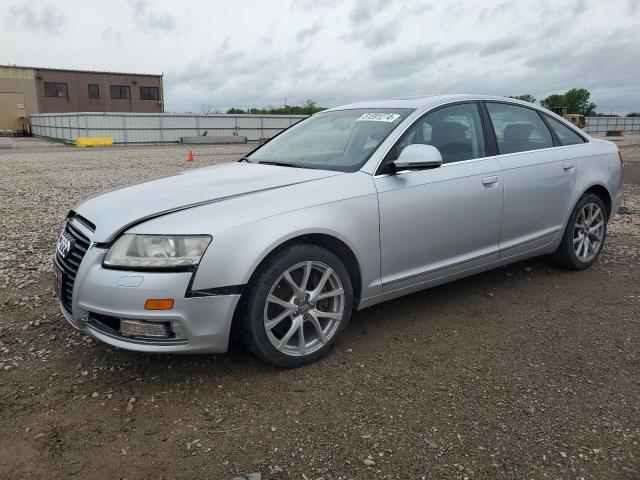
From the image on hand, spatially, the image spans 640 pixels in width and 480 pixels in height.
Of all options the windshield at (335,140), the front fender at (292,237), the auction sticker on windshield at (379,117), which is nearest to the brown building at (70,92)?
the windshield at (335,140)

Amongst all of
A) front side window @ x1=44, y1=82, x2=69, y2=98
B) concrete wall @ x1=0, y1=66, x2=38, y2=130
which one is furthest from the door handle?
front side window @ x1=44, y1=82, x2=69, y2=98

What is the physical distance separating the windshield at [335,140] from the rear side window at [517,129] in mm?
920

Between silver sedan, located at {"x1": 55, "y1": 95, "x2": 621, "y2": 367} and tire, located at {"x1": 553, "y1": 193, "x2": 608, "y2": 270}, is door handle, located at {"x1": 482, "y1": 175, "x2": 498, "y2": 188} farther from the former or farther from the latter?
tire, located at {"x1": 553, "y1": 193, "x2": 608, "y2": 270}

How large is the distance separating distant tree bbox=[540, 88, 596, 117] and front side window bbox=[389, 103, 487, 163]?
90.9 m

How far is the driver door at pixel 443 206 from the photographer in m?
3.51

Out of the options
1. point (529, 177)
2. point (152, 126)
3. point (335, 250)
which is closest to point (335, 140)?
point (335, 250)

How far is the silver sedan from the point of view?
2.83 metres

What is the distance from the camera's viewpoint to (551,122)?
484 cm

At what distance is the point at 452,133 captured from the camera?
4055 mm

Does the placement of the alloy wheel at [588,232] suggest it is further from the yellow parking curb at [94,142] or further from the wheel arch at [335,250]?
the yellow parking curb at [94,142]

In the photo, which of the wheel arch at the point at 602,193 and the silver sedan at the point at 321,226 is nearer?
the silver sedan at the point at 321,226

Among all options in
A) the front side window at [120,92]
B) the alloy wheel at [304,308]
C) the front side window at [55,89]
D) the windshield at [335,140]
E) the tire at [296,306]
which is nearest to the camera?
the tire at [296,306]

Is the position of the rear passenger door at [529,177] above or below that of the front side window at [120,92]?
below

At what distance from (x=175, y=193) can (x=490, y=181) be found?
7.50 ft
